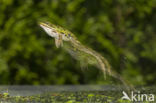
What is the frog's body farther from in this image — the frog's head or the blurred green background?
the blurred green background

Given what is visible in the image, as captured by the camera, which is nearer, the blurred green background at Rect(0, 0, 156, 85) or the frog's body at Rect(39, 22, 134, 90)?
the frog's body at Rect(39, 22, 134, 90)

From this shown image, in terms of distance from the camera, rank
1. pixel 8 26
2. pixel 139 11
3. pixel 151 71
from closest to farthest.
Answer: pixel 8 26, pixel 139 11, pixel 151 71

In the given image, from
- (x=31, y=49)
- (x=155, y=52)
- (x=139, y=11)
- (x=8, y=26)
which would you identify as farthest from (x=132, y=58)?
(x=8, y=26)

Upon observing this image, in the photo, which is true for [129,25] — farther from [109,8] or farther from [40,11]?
[40,11]

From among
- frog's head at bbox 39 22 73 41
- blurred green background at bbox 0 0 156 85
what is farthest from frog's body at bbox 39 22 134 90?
blurred green background at bbox 0 0 156 85

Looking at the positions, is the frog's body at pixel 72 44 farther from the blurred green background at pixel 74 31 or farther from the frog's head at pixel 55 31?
the blurred green background at pixel 74 31

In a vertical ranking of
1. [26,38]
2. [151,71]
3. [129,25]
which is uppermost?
[129,25]
